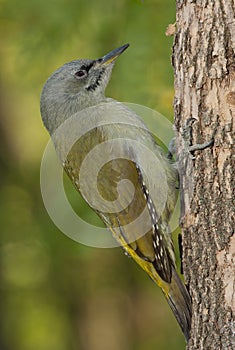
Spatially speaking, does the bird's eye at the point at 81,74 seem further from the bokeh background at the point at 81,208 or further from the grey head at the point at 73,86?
the bokeh background at the point at 81,208

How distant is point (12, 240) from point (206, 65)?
4.90 m

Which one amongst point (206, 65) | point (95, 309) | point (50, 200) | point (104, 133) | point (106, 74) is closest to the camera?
point (206, 65)

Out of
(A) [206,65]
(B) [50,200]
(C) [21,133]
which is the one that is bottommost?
(A) [206,65]

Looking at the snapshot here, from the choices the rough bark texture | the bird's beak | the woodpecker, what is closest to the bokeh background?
the bird's beak

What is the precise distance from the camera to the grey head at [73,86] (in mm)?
5168

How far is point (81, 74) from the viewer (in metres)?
5.22

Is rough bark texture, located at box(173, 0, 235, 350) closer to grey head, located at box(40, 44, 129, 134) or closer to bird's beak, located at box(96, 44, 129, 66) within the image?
bird's beak, located at box(96, 44, 129, 66)

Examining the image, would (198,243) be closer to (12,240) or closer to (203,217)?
(203,217)

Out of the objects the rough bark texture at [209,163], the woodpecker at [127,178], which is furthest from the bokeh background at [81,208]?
the rough bark texture at [209,163]

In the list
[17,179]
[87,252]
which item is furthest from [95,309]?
[87,252]

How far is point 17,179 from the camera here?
Answer: 28.0 ft

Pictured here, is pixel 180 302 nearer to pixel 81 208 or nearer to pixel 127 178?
pixel 127 178

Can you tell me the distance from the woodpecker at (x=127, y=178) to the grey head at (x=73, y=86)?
0.31ft

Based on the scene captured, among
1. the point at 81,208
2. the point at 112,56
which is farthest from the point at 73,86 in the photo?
the point at 81,208
